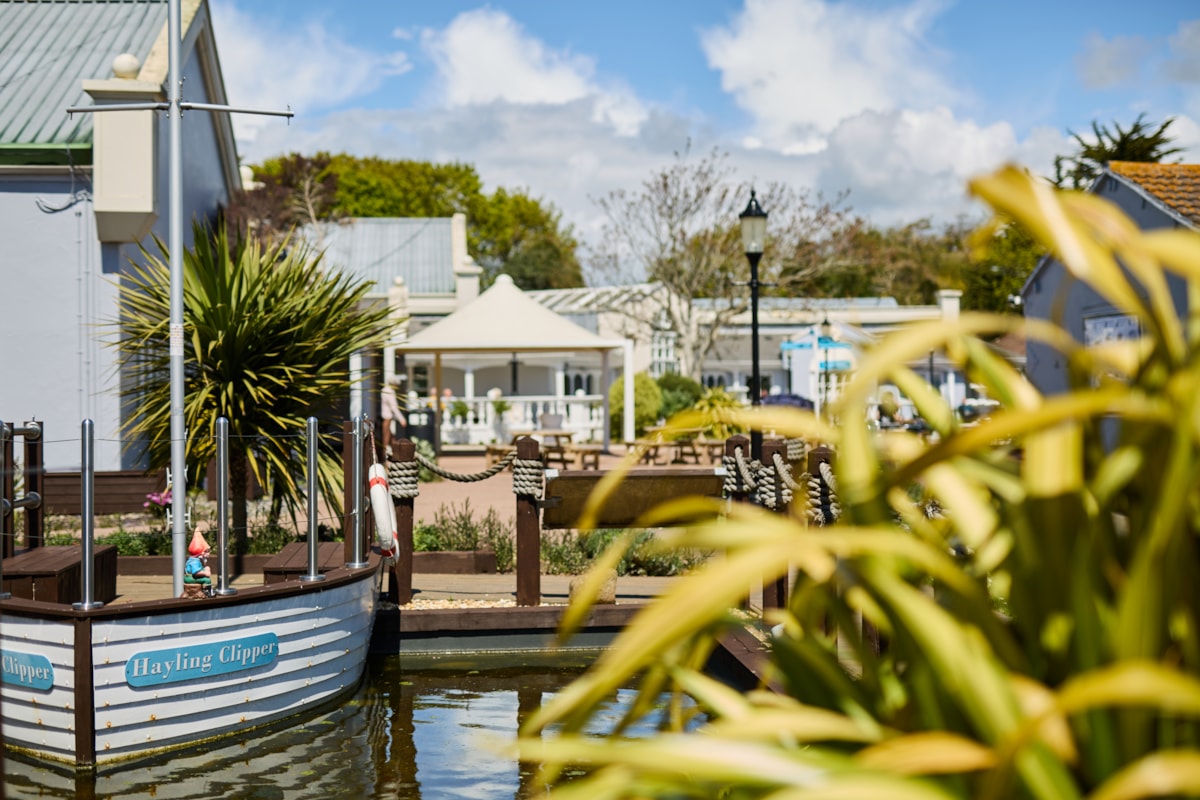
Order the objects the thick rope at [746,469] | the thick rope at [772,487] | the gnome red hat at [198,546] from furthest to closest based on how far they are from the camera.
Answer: the thick rope at [746,469]
the thick rope at [772,487]
the gnome red hat at [198,546]

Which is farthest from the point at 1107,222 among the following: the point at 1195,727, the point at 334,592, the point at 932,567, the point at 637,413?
the point at 637,413

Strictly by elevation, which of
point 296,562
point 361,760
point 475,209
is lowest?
point 361,760

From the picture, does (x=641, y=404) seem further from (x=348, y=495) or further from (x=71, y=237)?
(x=348, y=495)

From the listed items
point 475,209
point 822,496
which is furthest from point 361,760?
point 475,209

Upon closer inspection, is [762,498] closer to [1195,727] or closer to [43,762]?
[43,762]

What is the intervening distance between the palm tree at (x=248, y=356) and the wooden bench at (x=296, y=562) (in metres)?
1.47

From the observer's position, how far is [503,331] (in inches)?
1016

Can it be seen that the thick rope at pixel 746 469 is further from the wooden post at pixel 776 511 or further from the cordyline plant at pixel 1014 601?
the cordyline plant at pixel 1014 601

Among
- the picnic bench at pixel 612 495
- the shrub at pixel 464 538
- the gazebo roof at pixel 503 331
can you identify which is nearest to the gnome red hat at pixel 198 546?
the picnic bench at pixel 612 495

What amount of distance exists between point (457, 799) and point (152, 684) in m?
1.86

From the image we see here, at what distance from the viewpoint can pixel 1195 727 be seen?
1716 mm

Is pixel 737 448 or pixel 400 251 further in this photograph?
pixel 400 251

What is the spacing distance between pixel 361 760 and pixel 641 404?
2782 cm

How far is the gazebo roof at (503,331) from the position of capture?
25.4 metres
